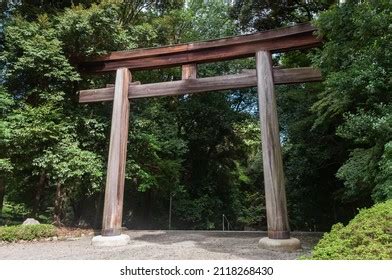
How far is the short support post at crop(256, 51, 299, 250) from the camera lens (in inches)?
274

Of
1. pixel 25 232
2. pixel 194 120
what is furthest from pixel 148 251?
pixel 194 120

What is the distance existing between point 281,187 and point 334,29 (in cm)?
323

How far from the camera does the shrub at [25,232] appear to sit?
8.54m

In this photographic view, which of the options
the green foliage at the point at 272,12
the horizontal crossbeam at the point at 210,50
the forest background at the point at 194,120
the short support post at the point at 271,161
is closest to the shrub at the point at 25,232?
the forest background at the point at 194,120

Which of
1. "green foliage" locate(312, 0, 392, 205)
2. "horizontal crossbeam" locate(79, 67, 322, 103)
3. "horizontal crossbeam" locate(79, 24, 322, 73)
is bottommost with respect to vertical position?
"green foliage" locate(312, 0, 392, 205)

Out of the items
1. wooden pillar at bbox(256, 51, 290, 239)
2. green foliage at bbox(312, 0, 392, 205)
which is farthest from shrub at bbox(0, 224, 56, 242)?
green foliage at bbox(312, 0, 392, 205)

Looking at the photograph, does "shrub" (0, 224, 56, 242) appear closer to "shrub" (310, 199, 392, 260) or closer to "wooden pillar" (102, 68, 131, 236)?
"wooden pillar" (102, 68, 131, 236)

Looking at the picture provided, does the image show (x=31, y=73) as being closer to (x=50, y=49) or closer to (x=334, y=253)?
(x=50, y=49)

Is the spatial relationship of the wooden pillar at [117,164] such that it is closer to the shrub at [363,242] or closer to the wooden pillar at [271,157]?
the wooden pillar at [271,157]

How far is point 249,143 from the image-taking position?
18.0m

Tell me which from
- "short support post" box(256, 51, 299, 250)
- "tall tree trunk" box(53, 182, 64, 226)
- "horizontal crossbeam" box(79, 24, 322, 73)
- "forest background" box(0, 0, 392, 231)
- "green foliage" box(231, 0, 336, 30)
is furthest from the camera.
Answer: "green foliage" box(231, 0, 336, 30)

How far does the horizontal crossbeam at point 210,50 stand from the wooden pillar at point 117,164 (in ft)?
1.81

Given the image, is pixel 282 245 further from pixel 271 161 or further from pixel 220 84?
pixel 220 84
